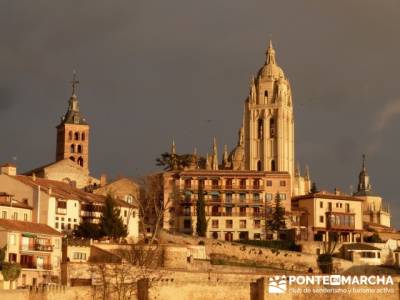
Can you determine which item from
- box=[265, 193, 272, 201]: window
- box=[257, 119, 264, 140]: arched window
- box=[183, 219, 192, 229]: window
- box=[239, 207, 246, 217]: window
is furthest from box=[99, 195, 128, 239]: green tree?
box=[257, 119, 264, 140]: arched window

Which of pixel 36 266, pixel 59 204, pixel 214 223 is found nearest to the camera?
pixel 36 266

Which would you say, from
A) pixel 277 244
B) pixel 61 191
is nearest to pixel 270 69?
pixel 277 244

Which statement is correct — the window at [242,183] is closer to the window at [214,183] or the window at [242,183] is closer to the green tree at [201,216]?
the window at [214,183]

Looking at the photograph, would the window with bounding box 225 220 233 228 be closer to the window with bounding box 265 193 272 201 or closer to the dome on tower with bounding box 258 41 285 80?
the window with bounding box 265 193 272 201

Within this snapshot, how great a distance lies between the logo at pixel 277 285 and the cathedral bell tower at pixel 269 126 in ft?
182

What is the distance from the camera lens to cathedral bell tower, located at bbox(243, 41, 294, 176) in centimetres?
13288

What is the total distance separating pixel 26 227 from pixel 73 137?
174 ft

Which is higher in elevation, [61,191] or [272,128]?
[272,128]

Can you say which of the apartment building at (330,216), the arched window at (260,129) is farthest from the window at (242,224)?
the arched window at (260,129)

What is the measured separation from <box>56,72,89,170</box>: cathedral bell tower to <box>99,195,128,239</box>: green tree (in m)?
41.2

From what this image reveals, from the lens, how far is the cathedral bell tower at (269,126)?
132875mm

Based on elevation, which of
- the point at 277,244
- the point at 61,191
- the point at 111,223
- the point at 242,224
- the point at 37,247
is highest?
the point at 61,191

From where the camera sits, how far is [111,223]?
90.6 metres

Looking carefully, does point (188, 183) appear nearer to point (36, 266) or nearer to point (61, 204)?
point (61, 204)
